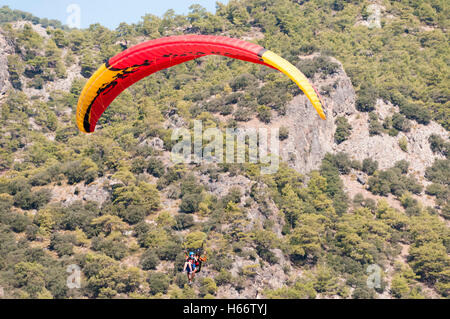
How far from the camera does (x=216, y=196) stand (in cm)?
6266

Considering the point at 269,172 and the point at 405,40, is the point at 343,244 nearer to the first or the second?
the point at 269,172

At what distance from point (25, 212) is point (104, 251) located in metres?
11.9

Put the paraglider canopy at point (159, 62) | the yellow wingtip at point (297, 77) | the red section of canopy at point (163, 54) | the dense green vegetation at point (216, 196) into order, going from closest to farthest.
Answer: the yellow wingtip at point (297, 77)
the paraglider canopy at point (159, 62)
the red section of canopy at point (163, 54)
the dense green vegetation at point (216, 196)

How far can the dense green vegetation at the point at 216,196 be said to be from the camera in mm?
54812

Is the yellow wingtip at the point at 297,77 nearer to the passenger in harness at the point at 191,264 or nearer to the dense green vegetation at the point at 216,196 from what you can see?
the passenger in harness at the point at 191,264

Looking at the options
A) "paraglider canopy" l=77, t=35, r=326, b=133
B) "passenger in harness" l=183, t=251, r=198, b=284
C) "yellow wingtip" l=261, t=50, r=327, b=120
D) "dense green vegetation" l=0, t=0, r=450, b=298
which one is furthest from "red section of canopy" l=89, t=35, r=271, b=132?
"dense green vegetation" l=0, t=0, r=450, b=298

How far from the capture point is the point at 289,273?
58312 mm

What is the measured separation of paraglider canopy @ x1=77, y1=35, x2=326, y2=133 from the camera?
98.3 feet

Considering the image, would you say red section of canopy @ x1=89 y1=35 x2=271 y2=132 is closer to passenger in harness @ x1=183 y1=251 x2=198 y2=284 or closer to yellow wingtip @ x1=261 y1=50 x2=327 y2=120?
yellow wingtip @ x1=261 y1=50 x2=327 y2=120

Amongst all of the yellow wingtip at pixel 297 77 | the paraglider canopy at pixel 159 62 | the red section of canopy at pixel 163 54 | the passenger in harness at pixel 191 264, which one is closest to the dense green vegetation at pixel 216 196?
the passenger in harness at pixel 191 264

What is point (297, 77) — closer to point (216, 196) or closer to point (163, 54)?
point (163, 54)

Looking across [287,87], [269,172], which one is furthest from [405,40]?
[269,172]

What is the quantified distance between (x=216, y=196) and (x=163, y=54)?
30526 millimetres

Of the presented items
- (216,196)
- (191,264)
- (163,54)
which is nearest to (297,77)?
(163,54)
